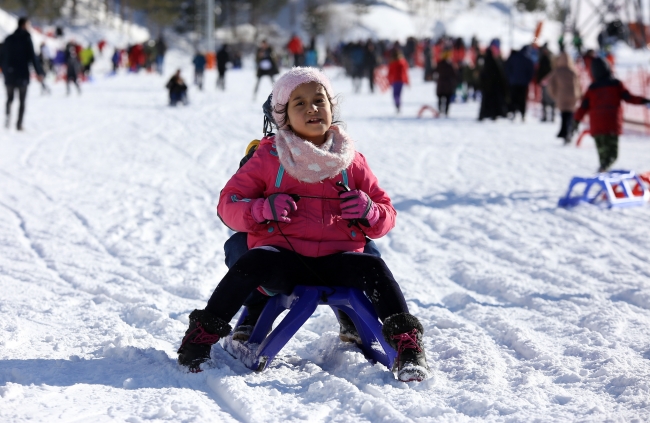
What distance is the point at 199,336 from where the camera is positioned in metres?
2.87

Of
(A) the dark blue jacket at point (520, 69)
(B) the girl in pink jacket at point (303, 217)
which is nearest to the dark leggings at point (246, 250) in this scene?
(B) the girl in pink jacket at point (303, 217)

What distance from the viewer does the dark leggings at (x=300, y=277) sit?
286 cm

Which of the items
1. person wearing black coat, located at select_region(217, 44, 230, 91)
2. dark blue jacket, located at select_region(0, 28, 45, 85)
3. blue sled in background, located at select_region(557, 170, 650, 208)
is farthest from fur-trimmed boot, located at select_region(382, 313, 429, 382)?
person wearing black coat, located at select_region(217, 44, 230, 91)

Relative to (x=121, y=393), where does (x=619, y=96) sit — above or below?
above

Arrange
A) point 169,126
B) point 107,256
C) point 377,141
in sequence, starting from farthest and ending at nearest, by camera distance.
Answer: point 169,126 < point 377,141 < point 107,256

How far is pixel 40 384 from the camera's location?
8.88ft

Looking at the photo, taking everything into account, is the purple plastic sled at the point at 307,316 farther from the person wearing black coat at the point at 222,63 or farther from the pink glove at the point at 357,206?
the person wearing black coat at the point at 222,63

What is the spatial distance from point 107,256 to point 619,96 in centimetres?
545

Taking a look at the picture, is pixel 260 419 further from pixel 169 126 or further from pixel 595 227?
pixel 169 126

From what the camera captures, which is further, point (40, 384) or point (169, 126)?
point (169, 126)

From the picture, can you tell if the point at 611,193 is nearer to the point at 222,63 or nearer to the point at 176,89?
the point at 176,89

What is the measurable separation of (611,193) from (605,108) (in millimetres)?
1612

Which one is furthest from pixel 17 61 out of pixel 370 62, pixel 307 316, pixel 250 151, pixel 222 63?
pixel 370 62

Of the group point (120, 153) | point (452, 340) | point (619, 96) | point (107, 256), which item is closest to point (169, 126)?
point (120, 153)
